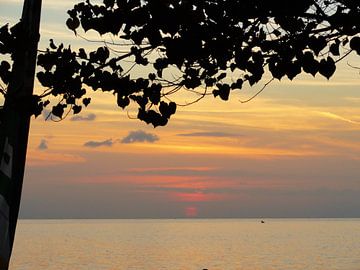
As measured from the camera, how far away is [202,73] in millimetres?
12742

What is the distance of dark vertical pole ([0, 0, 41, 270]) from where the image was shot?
342 inches

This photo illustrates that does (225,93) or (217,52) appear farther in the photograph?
(225,93)

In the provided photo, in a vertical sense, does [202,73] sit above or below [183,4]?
below

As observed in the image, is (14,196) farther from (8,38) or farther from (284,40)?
(284,40)

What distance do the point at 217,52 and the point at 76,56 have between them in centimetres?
227

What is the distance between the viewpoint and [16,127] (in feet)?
29.3

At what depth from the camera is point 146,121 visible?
40.0 ft

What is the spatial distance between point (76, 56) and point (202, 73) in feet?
6.48

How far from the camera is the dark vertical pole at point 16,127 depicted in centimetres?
870

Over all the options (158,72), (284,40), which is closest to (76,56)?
(158,72)
